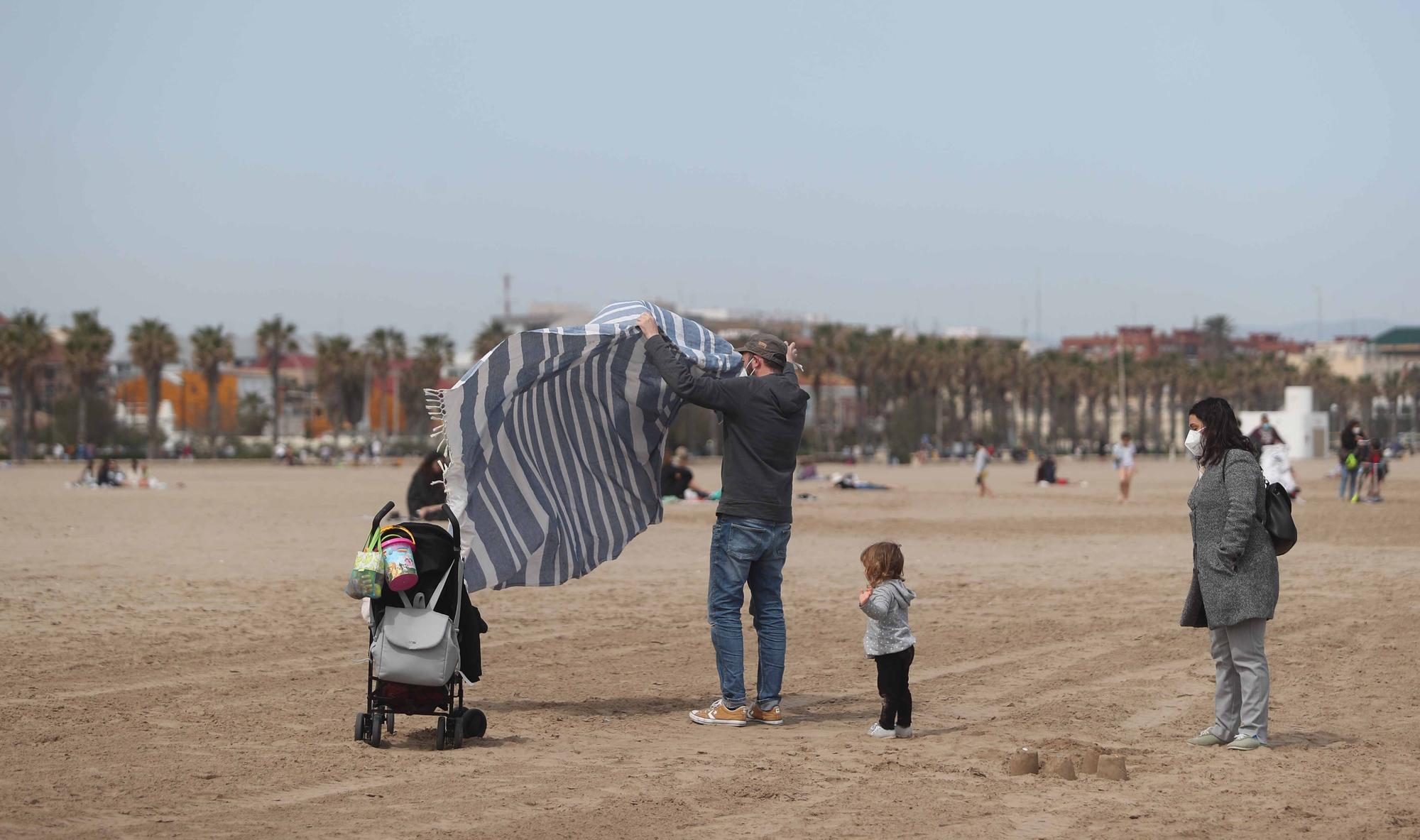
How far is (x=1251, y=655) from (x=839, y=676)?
3.11 m

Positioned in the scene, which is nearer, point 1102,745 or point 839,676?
point 1102,745

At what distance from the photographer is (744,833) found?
229 inches

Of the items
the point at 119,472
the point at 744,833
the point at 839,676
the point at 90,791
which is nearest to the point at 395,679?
the point at 90,791

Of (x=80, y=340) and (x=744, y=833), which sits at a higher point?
(x=80, y=340)

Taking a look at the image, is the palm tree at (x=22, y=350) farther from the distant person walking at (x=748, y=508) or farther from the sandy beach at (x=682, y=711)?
the distant person walking at (x=748, y=508)

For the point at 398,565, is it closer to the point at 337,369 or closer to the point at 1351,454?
the point at 1351,454

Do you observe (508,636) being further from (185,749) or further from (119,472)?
(119,472)

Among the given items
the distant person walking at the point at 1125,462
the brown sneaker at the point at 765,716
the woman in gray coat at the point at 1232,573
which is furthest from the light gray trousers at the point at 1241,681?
the distant person walking at the point at 1125,462

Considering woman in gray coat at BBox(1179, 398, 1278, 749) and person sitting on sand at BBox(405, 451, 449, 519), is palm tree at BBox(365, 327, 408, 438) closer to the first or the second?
person sitting on sand at BBox(405, 451, 449, 519)

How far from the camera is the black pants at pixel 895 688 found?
25.3 feet

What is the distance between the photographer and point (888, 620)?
25.3ft

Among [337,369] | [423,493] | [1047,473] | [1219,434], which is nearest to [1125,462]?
[1047,473]

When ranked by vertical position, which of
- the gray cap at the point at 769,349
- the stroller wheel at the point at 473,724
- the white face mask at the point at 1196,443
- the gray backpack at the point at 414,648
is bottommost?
the stroller wheel at the point at 473,724

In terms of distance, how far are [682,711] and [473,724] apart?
149cm
